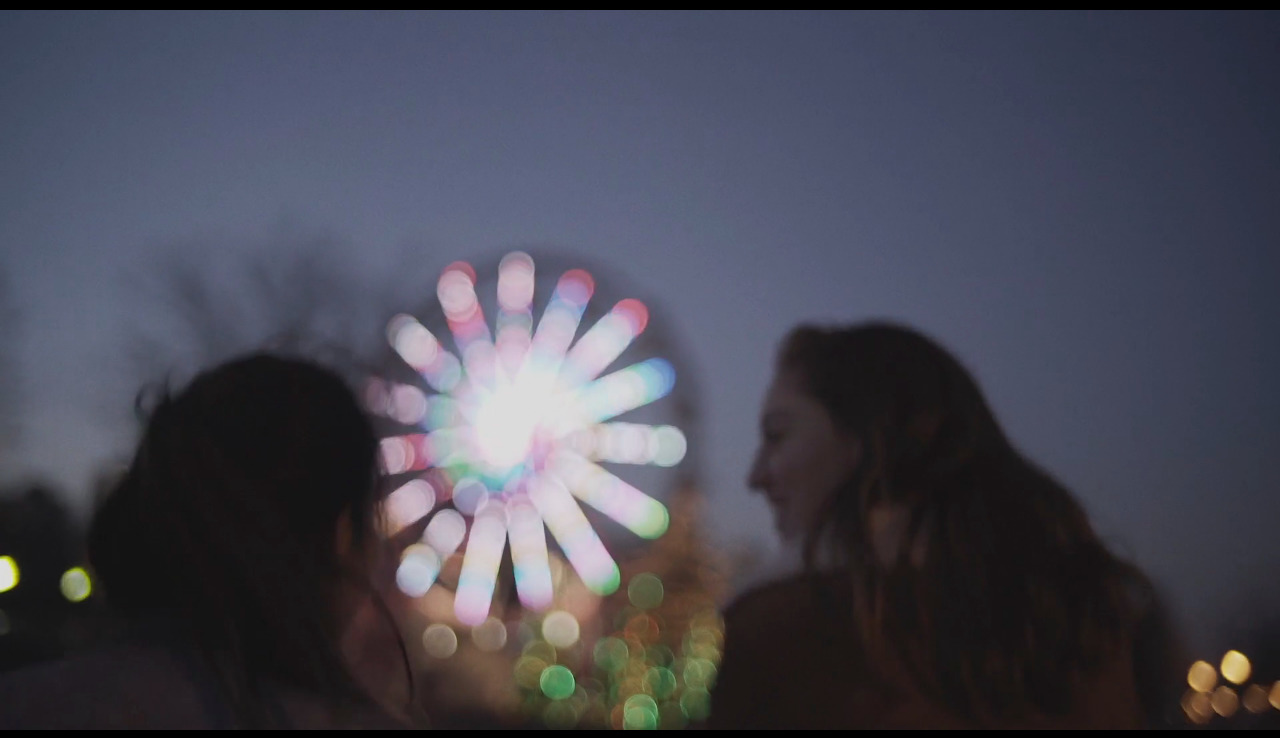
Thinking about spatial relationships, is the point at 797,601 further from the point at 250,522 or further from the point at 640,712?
the point at 640,712

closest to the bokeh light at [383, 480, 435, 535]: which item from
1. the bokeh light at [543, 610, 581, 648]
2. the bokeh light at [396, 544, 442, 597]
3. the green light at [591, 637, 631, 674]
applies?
the bokeh light at [396, 544, 442, 597]

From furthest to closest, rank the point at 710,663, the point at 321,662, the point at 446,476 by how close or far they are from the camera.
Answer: the point at 710,663
the point at 446,476
the point at 321,662

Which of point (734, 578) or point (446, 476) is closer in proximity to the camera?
point (446, 476)

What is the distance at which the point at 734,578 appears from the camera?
1313 inches

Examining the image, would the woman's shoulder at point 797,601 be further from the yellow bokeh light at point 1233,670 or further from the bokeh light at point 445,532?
the yellow bokeh light at point 1233,670

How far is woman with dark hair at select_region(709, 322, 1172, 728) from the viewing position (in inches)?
68.2

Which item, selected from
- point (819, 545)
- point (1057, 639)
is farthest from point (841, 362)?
point (1057, 639)

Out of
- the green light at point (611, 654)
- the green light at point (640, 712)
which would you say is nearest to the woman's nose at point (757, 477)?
the green light at point (640, 712)

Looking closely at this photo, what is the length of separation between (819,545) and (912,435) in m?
0.22

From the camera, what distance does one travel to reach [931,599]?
1.75m

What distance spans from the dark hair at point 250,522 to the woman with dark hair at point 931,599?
58 cm

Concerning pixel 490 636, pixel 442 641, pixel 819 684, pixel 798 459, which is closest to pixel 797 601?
pixel 819 684

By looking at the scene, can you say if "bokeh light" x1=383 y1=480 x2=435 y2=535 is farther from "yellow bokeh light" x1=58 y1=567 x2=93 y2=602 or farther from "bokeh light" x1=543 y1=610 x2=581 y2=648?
"bokeh light" x1=543 y1=610 x2=581 y2=648

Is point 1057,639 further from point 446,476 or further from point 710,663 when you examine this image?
point 710,663
